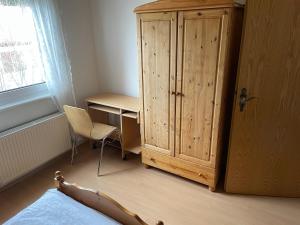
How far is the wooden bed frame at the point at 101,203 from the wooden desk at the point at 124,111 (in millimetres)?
1201

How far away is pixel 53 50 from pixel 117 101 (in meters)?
0.89

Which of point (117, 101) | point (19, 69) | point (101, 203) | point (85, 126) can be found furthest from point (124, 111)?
point (101, 203)

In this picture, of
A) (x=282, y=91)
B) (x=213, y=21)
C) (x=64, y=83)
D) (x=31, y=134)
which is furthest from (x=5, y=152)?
(x=282, y=91)

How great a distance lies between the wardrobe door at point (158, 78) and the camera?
1.99 metres

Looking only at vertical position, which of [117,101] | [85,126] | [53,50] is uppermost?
[53,50]

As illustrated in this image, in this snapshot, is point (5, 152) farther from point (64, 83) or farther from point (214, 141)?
point (214, 141)

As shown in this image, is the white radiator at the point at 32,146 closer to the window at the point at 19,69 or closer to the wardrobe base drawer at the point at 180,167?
the window at the point at 19,69

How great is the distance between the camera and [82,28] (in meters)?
2.85

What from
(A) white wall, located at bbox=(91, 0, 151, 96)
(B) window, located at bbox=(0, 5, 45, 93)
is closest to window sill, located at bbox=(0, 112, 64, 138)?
(B) window, located at bbox=(0, 5, 45, 93)

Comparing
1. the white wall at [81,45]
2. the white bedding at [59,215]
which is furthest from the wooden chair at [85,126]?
the white bedding at [59,215]

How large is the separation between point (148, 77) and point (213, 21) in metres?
0.77

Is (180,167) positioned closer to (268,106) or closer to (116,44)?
(268,106)

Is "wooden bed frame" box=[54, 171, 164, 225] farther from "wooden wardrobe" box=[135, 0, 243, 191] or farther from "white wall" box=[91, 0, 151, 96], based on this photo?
"white wall" box=[91, 0, 151, 96]

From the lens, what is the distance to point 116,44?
2.87m
